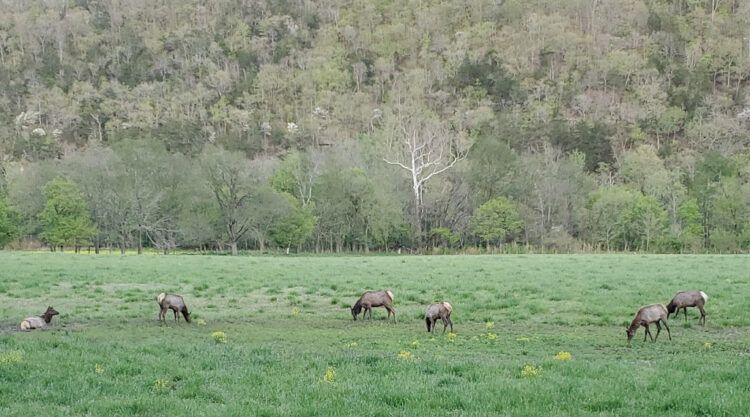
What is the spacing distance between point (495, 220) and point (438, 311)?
6829 cm

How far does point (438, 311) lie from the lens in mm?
18250

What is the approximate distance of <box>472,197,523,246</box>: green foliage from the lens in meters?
84.9

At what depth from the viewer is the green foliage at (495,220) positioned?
279 ft

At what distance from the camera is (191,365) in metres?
12.5

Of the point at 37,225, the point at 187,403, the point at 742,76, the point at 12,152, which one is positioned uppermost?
the point at 742,76

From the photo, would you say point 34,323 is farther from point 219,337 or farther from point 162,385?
point 162,385

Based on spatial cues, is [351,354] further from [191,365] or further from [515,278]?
[515,278]

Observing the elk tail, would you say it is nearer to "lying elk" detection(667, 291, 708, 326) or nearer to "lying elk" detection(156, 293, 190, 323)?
"lying elk" detection(156, 293, 190, 323)

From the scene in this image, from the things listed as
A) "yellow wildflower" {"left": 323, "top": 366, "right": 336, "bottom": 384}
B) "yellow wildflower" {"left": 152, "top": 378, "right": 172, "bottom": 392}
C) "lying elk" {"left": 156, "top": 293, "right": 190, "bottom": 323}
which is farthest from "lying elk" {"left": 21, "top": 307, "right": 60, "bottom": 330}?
"yellow wildflower" {"left": 323, "top": 366, "right": 336, "bottom": 384}

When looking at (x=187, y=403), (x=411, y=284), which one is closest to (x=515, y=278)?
→ (x=411, y=284)

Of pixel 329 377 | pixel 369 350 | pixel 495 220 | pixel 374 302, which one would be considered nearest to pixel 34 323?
pixel 374 302

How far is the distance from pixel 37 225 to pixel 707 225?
8777cm

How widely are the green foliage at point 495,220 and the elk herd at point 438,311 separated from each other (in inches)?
2511

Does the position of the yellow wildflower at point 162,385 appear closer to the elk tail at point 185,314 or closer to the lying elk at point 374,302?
the elk tail at point 185,314
